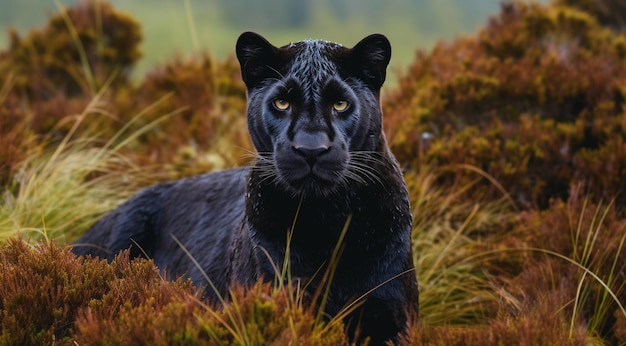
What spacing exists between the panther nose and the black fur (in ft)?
0.06

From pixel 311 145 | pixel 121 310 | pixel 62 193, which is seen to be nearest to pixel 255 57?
pixel 311 145

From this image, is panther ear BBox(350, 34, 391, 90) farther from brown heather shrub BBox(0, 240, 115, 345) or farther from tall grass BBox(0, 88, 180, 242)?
tall grass BBox(0, 88, 180, 242)

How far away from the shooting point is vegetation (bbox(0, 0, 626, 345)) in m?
2.98

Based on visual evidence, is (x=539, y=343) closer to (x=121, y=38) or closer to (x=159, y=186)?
(x=159, y=186)

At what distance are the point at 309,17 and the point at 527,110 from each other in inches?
2150

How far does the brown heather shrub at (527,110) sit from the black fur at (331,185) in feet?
7.97

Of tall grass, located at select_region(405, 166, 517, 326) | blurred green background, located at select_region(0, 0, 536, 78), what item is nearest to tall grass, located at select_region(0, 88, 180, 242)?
tall grass, located at select_region(405, 166, 517, 326)

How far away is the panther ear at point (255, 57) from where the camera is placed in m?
3.63

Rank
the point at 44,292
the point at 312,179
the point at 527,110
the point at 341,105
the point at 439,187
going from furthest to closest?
the point at 527,110 → the point at 439,187 → the point at 341,105 → the point at 312,179 → the point at 44,292

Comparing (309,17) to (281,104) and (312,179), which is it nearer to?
(281,104)

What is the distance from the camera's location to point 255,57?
12.2 feet

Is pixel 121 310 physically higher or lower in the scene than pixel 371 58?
lower

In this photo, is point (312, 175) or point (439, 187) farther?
point (439, 187)

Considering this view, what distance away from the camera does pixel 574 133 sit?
6.33m
